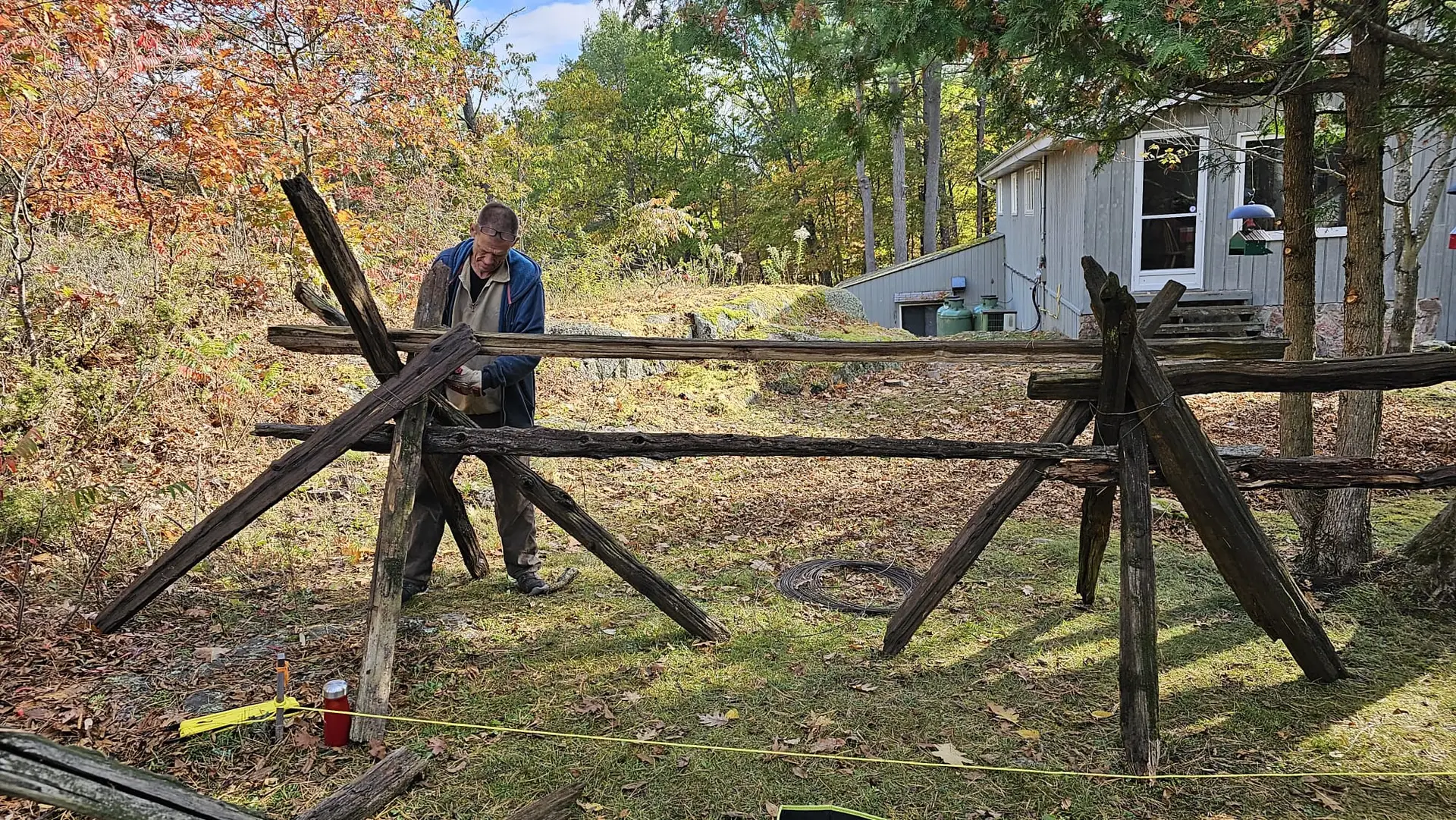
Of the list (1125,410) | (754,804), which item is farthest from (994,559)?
(754,804)

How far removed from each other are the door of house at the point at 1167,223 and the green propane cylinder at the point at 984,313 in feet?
24.2

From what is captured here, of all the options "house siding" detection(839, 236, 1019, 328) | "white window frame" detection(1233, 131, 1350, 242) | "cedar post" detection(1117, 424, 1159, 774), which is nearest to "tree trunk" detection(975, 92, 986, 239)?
"house siding" detection(839, 236, 1019, 328)

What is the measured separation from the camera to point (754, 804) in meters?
3.25

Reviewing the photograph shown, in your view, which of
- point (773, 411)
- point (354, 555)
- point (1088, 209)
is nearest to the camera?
point (354, 555)

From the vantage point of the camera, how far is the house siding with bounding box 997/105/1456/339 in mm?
12125

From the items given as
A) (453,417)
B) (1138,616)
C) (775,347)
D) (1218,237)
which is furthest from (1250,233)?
(453,417)

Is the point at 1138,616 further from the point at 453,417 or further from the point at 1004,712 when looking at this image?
the point at 453,417

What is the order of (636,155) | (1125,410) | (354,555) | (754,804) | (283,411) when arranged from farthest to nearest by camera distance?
1. (636,155)
2. (283,411)
3. (354,555)
4. (1125,410)
5. (754,804)

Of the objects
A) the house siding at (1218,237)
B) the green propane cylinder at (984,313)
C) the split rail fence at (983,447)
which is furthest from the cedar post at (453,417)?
the green propane cylinder at (984,313)

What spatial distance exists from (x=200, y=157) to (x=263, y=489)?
19.5ft

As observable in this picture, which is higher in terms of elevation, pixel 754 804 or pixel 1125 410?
pixel 1125 410

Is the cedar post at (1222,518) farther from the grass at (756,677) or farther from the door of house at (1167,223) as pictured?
the door of house at (1167,223)

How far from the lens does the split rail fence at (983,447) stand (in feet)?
11.7

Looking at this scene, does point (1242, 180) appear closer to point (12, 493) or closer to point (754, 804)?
point (754, 804)
